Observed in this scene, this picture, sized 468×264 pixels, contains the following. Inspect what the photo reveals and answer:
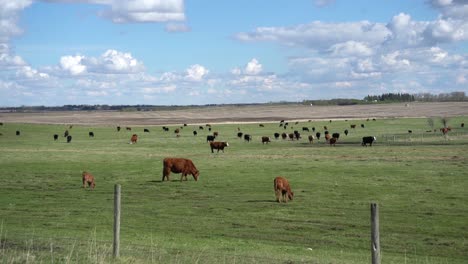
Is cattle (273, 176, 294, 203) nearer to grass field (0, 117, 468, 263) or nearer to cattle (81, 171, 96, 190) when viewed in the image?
grass field (0, 117, 468, 263)

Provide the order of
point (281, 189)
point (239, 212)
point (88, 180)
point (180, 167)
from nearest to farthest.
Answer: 1. point (239, 212)
2. point (281, 189)
3. point (88, 180)
4. point (180, 167)

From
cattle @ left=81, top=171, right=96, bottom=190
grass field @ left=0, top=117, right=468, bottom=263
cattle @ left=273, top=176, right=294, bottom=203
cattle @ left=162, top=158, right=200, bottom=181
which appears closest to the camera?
grass field @ left=0, top=117, right=468, bottom=263

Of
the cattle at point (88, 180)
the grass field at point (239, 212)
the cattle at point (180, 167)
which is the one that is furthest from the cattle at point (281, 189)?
the cattle at point (88, 180)

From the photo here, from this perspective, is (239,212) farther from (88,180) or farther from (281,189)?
(88,180)

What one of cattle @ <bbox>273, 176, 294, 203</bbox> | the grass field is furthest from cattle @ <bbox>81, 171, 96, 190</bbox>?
cattle @ <bbox>273, 176, 294, 203</bbox>

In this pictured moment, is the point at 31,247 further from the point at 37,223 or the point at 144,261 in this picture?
the point at 37,223

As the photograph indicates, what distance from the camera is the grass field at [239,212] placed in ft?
52.2

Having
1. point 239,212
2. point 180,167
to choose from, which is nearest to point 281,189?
point 239,212

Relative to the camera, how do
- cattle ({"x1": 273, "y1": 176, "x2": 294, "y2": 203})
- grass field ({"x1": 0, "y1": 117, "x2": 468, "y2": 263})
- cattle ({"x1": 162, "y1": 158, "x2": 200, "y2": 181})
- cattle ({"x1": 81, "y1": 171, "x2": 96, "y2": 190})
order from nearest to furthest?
grass field ({"x1": 0, "y1": 117, "x2": 468, "y2": 263}) < cattle ({"x1": 273, "y1": 176, "x2": 294, "y2": 203}) < cattle ({"x1": 81, "y1": 171, "x2": 96, "y2": 190}) < cattle ({"x1": 162, "y1": 158, "x2": 200, "y2": 181})

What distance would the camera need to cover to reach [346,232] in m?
20.6

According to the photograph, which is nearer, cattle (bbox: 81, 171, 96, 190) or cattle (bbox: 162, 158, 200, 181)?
cattle (bbox: 81, 171, 96, 190)

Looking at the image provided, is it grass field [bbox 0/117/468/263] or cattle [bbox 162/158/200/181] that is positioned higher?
cattle [bbox 162/158/200/181]

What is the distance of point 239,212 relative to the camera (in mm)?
24609

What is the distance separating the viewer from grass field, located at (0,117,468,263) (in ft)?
52.2
